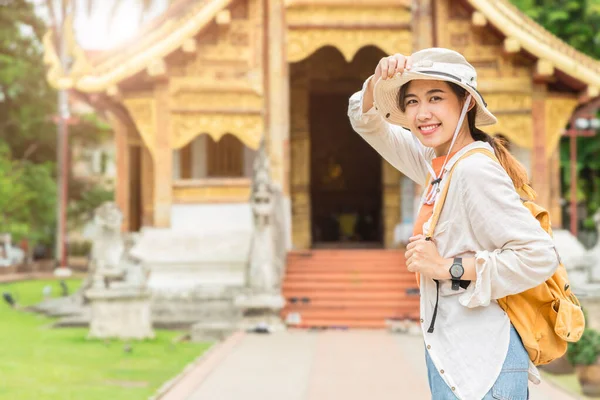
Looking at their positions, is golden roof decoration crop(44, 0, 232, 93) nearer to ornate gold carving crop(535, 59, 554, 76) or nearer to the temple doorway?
ornate gold carving crop(535, 59, 554, 76)

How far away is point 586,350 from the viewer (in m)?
6.09

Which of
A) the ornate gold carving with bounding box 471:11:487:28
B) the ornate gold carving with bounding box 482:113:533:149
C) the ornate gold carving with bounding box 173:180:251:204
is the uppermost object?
the ornate gold carving with bounding box 471:11:487:28

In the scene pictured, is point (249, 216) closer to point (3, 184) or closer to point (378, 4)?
point (378, 4)

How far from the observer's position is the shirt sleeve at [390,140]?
2461mm

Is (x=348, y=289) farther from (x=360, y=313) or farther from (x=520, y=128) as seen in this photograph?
(x=520, y=128)

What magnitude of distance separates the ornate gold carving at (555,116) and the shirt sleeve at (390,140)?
933cm

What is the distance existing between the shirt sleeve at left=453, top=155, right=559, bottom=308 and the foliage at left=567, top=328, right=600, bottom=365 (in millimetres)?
4672

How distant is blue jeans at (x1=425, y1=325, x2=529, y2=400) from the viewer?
194 cm

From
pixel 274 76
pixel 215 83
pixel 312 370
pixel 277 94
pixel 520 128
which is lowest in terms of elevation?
pixel 312 370

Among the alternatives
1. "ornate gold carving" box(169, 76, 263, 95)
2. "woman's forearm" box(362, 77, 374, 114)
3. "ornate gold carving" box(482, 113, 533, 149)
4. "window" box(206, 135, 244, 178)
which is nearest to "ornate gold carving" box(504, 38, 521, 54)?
"ornate gold carving" box(482, 113, 533, 149)

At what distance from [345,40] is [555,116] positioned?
381 cm

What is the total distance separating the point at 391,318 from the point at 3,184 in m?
16.5

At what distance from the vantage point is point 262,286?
360 inches

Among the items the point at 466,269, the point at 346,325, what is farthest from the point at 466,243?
the point at 346,325
